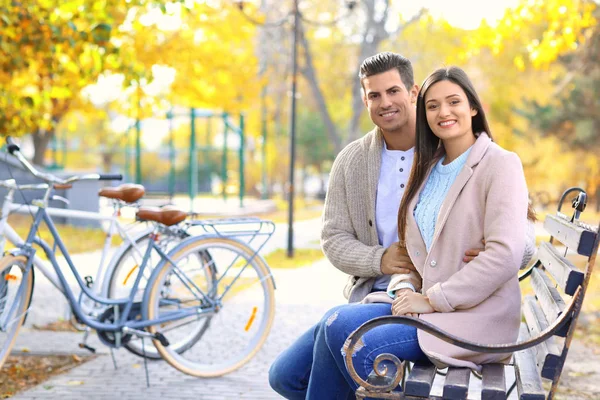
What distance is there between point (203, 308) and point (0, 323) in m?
1.15

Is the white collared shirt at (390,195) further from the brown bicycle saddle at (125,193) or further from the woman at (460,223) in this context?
the brown bicycle saddle at (125,193)

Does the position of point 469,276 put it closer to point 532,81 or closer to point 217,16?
point 217,16

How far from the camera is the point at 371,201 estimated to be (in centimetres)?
364

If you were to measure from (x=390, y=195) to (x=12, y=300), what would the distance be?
2.30m

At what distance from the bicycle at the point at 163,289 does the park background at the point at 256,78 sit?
1.91m

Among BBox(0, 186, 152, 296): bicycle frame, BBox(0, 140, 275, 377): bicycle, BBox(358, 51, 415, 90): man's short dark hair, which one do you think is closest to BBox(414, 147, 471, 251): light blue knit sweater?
BBox(358, 51, 415, 90): man's short dark hair

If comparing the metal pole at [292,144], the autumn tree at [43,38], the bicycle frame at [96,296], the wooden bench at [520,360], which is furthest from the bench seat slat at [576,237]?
the metal pole at [292,144]

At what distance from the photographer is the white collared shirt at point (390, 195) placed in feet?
11.9

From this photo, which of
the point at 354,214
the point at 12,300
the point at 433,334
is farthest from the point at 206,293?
the point at 433,334

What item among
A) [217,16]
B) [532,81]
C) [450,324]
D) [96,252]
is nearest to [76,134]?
[532,81]

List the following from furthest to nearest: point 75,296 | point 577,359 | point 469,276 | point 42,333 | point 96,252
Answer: point 96,252, point 42,333, point 577,359, point 75,296, point 469,276

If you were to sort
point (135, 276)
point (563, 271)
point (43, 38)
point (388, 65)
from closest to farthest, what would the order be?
point (563, 271) → point (388, 65) → point (135, 276) → point (43, 38)

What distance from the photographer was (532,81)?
113 ft

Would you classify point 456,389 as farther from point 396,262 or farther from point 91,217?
point 91,217
